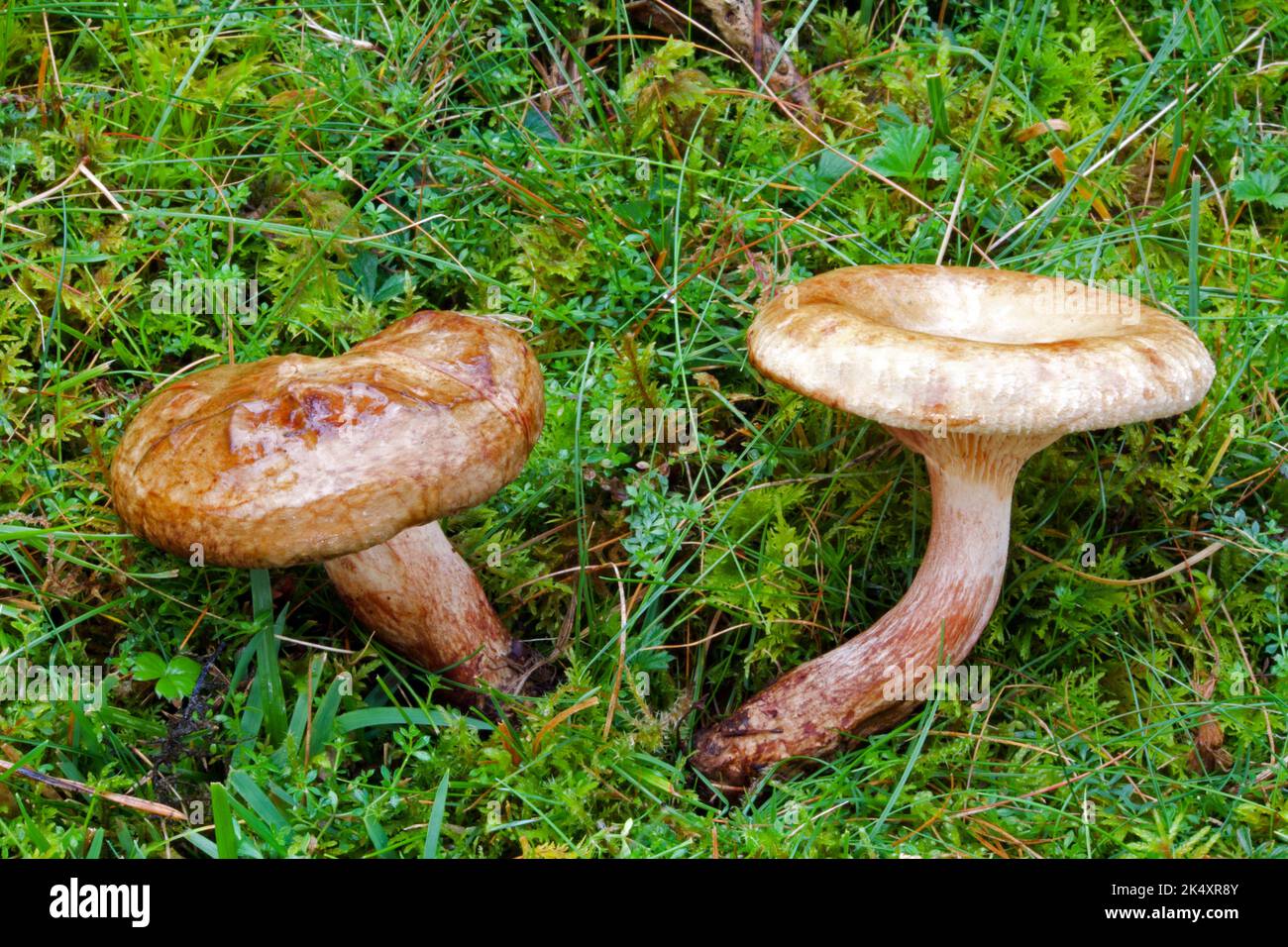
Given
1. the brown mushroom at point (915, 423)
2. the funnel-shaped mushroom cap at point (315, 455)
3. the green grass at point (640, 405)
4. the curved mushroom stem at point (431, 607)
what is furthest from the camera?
the curved mushroom stem at point (431, 607)

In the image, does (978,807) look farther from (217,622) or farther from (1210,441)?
(217,622)

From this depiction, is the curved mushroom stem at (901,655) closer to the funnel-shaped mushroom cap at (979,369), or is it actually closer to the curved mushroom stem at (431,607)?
the funnel-shaped mushroom cap at (979,369)

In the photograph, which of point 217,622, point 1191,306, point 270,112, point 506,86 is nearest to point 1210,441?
point 1191,306

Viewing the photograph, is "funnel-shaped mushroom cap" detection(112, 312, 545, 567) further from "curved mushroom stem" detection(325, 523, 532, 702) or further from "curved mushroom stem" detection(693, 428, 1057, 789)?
"curved mushroom stem" detection(693, 428, 1057, 789)

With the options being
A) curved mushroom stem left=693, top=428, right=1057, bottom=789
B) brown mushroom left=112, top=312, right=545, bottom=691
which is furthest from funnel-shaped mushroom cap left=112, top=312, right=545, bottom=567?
curved mushroom stem left=693, top=428, right=1057, bottom=789

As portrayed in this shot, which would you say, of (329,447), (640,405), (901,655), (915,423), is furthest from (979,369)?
(329,447)

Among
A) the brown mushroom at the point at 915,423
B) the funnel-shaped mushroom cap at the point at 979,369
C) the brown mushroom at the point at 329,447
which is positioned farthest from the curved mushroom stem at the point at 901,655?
the brown mushroom at the point at 329,447

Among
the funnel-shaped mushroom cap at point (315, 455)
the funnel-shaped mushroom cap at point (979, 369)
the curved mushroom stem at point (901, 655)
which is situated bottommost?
the curved mushroom stem at point (901, 655)
